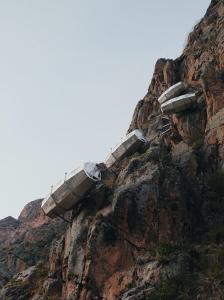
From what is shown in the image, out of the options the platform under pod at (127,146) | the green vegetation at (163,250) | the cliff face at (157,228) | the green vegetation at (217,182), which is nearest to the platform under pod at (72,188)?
the cliff face at (157,228)

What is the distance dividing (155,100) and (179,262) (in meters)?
26.4

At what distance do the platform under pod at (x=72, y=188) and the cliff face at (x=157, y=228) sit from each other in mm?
647

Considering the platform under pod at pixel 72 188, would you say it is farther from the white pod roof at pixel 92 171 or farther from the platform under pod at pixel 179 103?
the platform under pod at pixel 179 103

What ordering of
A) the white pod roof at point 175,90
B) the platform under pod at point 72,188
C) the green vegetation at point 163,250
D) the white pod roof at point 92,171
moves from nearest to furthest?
the green vegetation at point 163,250, the platform under pod at point 72,188, the white pod roof at point 92,171, the white pod roof at point 175,90

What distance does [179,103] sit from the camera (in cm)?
3869

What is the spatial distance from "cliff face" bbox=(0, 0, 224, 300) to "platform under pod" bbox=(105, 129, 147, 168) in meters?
0.83

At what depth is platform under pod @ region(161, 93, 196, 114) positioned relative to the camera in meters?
38.4

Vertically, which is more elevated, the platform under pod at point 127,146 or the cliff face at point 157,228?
the platform under pod at point 127,146

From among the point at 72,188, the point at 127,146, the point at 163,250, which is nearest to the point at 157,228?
the point at 163,250

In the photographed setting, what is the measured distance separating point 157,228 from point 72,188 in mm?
7551

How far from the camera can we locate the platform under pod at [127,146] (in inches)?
1550

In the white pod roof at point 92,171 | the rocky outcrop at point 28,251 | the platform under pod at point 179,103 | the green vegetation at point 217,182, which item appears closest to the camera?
the green vegetation at point 217,182

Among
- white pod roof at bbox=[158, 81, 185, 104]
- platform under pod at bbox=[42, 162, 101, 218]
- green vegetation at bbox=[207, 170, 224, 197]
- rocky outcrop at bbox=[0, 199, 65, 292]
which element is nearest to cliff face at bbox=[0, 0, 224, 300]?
green vegetation at bbox=[207, 170, 224, 197]

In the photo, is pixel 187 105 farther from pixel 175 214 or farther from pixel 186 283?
pixel 186 283
